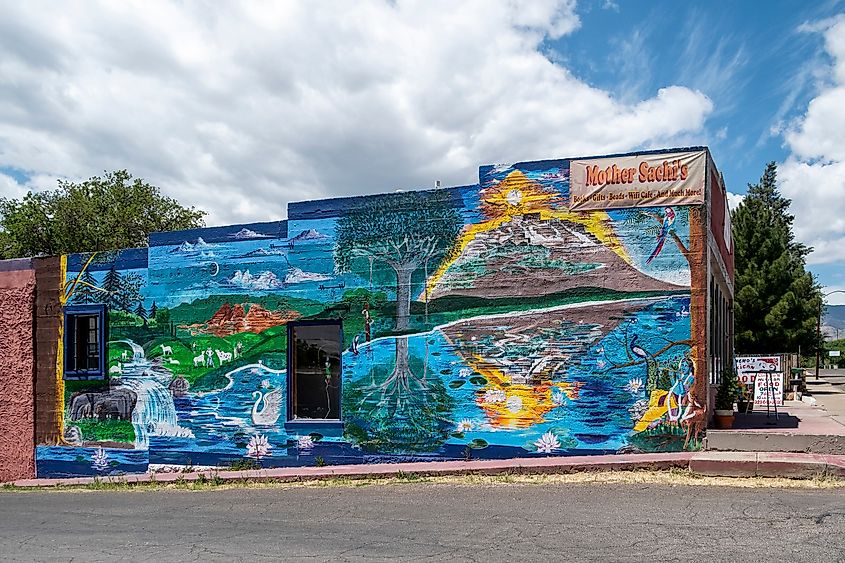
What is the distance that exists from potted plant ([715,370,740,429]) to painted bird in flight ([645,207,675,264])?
9.66ft

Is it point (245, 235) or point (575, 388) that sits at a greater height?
point (245, 235)

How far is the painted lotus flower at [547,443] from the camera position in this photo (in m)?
12.4

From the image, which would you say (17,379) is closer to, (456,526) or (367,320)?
(367,320)

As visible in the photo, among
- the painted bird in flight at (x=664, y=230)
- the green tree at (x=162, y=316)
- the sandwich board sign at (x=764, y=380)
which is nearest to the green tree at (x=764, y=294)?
the sandwich board sign at (x=764, y=380)

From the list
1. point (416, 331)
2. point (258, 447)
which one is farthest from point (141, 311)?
point (416, 331)

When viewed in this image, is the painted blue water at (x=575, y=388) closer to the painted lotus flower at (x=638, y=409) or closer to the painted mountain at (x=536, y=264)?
the painted lotus flower at (x=638, y=409)

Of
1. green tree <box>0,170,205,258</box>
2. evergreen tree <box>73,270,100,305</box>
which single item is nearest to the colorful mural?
evergreen tree <box>73,270,100,305</box>

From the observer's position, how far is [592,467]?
1143 cm

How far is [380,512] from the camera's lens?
385 inches

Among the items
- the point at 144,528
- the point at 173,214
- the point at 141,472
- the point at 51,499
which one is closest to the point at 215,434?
the point at 141,472

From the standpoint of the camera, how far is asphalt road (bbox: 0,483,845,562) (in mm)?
7488

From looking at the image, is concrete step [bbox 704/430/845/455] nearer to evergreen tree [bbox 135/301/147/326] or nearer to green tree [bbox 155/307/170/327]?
green tree [bbox 155/307/170/327]

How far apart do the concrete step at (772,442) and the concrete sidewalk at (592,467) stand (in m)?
0.20

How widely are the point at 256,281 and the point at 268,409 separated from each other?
2471 mm
